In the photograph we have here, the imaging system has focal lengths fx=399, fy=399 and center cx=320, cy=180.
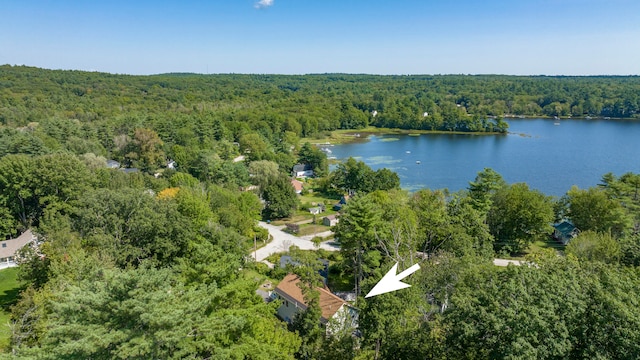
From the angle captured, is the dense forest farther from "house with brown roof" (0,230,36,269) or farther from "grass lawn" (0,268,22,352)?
"house with brown roof" (0,230,36,269)

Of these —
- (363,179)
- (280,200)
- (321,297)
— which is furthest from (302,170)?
(321,297)

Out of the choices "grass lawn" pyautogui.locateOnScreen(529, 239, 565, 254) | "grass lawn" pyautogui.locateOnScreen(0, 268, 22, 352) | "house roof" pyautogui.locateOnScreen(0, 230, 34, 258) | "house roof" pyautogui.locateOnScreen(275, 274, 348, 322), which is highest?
"house roof" pyautogui.locateOnScreen(275, 274, 348, 322)

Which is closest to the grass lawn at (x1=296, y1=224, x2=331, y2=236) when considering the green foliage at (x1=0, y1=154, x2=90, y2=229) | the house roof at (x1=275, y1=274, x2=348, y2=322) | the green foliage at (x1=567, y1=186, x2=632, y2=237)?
the house roof at (x1=275, y1=274, x2=348, y2=322)

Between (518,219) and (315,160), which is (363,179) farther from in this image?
(518,219)

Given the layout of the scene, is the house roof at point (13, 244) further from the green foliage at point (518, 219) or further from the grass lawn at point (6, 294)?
the green foliage at point (518, 219)

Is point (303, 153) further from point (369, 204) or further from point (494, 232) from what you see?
point (369, 204)

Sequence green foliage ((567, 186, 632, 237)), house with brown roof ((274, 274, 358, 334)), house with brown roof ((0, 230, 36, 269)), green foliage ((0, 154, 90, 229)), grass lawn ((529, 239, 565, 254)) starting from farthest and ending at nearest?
grass lawn ((529, 239, 565, 254)) → green foliage ((567, 186, 632, 237)) → green foliage ((0, 154, 90, 229)) → house with brown roof ((0, 230, 36, 269)) → house with brown roof ((274, 274, 358, 334))

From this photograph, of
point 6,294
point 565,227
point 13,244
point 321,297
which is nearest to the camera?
point 321,297
